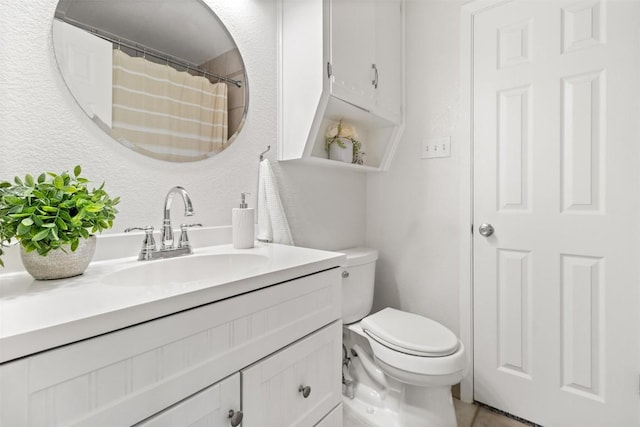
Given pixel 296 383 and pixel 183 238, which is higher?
pixel 183 238

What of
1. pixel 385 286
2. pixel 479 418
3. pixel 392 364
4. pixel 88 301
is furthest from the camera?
pixel 385 286

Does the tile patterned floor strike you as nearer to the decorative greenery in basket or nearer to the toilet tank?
the toilet tank

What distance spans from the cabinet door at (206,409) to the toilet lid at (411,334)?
74 centimetres

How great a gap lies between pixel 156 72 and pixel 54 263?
2.29 feet

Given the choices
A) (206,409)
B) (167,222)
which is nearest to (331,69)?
(167,222)

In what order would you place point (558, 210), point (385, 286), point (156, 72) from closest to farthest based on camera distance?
point (156, 72)
point (558, 210)
point (385, 286)

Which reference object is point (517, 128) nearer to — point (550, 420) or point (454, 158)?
point (454, 158)

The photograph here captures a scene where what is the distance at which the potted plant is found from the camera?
624 mm

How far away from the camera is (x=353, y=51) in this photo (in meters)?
1.40

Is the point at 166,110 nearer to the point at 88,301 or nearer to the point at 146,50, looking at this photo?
the point at 146,50

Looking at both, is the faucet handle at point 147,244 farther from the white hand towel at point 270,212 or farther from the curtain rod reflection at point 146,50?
the curtain rod reflection at point 146,50

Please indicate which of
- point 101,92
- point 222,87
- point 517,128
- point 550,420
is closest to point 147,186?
point 101,92

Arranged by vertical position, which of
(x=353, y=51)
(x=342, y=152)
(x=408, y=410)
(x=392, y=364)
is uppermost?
(x=353, y=51)

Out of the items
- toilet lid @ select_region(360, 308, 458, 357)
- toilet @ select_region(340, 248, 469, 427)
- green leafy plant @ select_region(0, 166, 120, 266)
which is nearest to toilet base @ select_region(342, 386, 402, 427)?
toilet @ select_region(340, 248, 469, 427)
